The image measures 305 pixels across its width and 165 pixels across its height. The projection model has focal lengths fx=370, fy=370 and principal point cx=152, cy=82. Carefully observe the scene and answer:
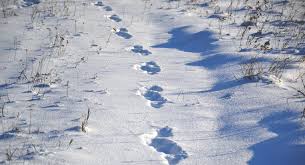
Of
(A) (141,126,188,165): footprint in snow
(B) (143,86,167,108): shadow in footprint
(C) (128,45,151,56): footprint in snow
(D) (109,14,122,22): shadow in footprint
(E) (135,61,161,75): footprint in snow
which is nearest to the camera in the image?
(A) (141,126,188,165): footprint in snow

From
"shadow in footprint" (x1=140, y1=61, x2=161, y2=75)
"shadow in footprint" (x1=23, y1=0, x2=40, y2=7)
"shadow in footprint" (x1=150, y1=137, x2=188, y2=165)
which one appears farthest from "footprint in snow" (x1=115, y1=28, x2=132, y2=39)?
"shadow in footprint" (x1=150, y1=137, x2=188, y2=165)

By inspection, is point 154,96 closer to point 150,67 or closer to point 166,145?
point 150,67

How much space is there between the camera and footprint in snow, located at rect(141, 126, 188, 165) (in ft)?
9.55

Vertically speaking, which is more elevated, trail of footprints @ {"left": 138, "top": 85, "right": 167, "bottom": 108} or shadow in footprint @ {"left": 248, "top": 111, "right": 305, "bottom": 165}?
shadow in footprint @ {"left": 248, "top": 111, "right": 305, "bottom": 165}

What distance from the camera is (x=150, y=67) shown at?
474 cm

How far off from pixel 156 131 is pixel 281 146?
1051 millimetres

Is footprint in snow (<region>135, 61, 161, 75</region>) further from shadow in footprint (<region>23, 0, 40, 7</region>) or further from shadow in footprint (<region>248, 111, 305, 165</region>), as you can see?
shadow in footprint (<region>23, 0, 40, 7</region>)

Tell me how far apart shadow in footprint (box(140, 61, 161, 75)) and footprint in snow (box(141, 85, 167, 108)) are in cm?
49

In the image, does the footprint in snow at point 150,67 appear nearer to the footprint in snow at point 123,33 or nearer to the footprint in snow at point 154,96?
the footprint in snow at point 154,96

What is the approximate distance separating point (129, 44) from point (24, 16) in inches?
93.8

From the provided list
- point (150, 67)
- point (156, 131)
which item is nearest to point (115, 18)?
point (150, 67)

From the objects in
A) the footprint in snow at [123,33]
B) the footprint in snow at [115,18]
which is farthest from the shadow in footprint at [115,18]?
the footprint in snow at [123,33]

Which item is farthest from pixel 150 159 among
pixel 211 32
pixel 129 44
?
pixel 211 32

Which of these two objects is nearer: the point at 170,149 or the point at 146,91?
the point at 170,149
